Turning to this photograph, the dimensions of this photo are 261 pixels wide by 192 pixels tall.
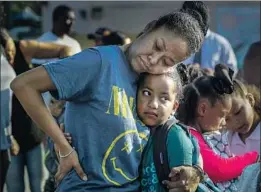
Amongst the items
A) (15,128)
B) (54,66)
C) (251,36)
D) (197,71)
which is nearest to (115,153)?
(54,66)

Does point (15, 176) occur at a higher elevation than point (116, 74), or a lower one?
lower

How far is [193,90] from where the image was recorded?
13.6 feet

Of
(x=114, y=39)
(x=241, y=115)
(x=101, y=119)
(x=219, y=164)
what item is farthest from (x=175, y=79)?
(x=114, y=39)

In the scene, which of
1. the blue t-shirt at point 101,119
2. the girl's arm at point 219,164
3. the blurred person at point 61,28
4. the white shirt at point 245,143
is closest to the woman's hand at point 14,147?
the blurred person at point 61,28

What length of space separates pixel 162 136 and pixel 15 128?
3.42 meters

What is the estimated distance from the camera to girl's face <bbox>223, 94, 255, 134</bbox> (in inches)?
182

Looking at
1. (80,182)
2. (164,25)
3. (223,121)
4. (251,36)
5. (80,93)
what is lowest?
(251,36)

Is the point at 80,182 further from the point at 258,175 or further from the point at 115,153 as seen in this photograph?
the point at 258,175

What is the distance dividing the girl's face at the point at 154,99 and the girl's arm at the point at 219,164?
1.91 feet

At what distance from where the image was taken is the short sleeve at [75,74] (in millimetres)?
2893

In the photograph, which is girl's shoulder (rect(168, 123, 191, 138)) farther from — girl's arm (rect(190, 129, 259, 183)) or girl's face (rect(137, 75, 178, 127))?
girl's arm (rect(190, 129, 259, 183))

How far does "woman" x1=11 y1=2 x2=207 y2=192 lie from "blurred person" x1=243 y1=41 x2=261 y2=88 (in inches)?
156

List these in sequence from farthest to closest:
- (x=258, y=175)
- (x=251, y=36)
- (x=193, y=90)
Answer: (x=251, y=36), (x=193, y=90), (x=258, y=175)

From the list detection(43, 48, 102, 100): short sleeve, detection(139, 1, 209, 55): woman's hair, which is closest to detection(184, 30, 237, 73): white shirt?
detection(139, 1, 209, 55): woman's hair
